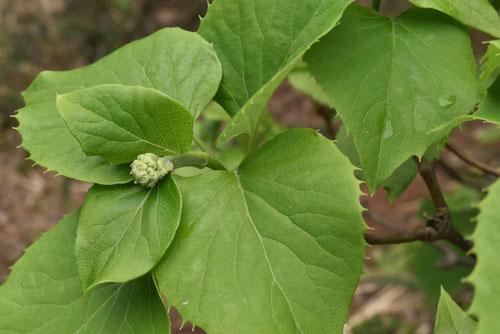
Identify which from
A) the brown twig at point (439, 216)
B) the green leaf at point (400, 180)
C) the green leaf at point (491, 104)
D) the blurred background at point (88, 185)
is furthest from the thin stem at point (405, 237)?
the blurred background at point (88, 185)

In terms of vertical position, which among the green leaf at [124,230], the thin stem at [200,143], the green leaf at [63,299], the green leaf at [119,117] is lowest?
the green leaf at [63,299]

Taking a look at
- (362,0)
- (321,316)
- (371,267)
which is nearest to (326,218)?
(321,316)

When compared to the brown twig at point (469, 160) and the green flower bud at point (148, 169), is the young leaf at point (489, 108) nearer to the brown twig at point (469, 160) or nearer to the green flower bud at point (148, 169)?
the green flower bud at point (148, 169)

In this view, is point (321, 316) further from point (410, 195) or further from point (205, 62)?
point (410, 195)

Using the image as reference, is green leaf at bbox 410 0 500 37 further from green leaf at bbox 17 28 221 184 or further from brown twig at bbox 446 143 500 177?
brown twig at bbox 446 143 500 177

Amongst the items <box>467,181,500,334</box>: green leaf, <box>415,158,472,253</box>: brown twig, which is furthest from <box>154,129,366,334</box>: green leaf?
<box>415,158,472,253</box>: brown twig

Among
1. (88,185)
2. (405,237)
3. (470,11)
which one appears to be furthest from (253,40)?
(88,185)

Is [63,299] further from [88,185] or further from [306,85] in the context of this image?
[88,185]
